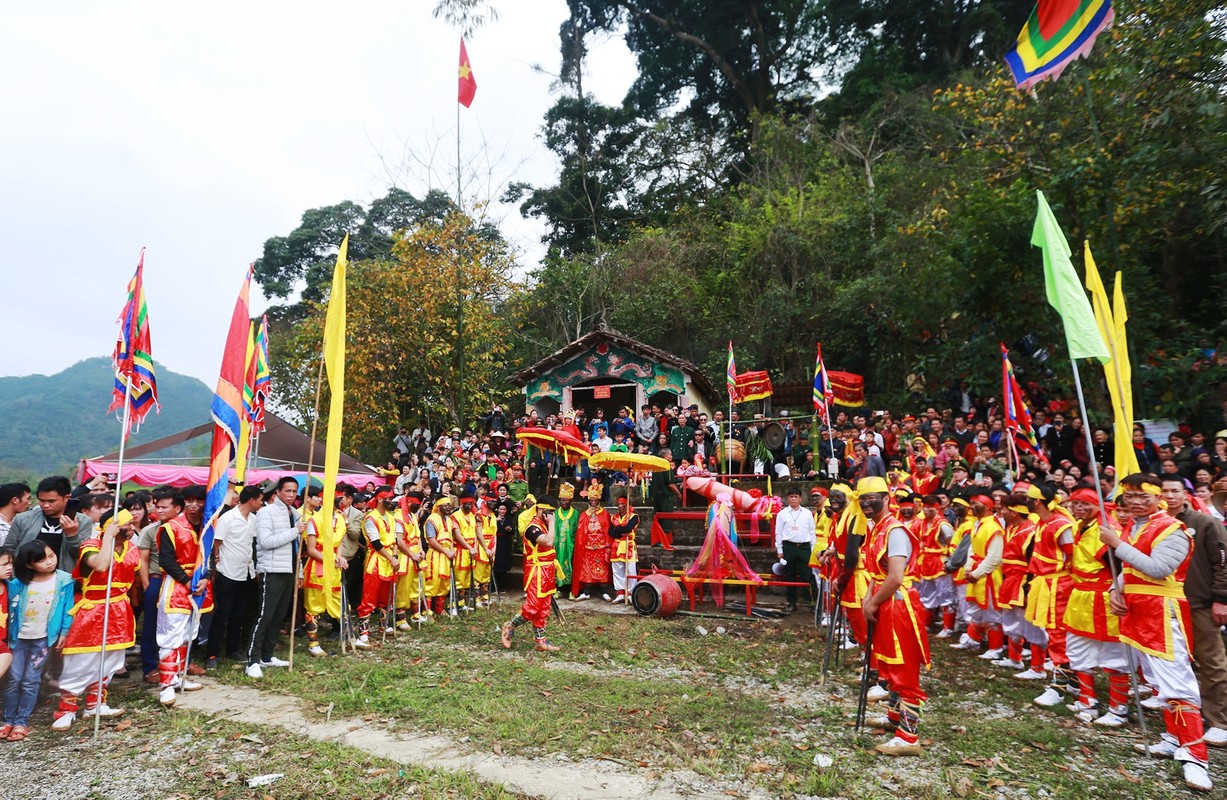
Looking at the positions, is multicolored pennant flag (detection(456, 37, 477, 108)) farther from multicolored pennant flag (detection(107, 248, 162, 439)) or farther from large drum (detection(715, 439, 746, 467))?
multicolored pennant flag (detection(107, 248, 162, 439))

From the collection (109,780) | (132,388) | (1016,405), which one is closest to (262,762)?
(109,780)

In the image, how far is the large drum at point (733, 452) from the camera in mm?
17188

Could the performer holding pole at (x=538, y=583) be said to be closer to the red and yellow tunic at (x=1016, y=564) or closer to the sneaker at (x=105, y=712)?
the sneaker at (x=105, y=712)

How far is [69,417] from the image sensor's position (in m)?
54.3

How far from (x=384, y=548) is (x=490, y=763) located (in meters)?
4.79

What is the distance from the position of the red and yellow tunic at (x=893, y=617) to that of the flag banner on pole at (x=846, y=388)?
16792 mm

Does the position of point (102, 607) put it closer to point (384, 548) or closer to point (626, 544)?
point (384, 548)

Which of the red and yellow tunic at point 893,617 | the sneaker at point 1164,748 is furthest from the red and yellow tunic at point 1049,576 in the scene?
the red and yellow tunic at point 893,617

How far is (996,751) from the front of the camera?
5176mm

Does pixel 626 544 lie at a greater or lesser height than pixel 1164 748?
greater

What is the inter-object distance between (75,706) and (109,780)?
147cm

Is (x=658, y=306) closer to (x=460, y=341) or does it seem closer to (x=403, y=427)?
(x=460, y=341)

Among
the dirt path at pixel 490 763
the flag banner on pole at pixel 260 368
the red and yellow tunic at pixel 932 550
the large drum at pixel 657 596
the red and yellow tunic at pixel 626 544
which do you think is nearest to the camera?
the dirt path at pixel 490 763

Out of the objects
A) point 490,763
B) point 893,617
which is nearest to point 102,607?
point 490,763
